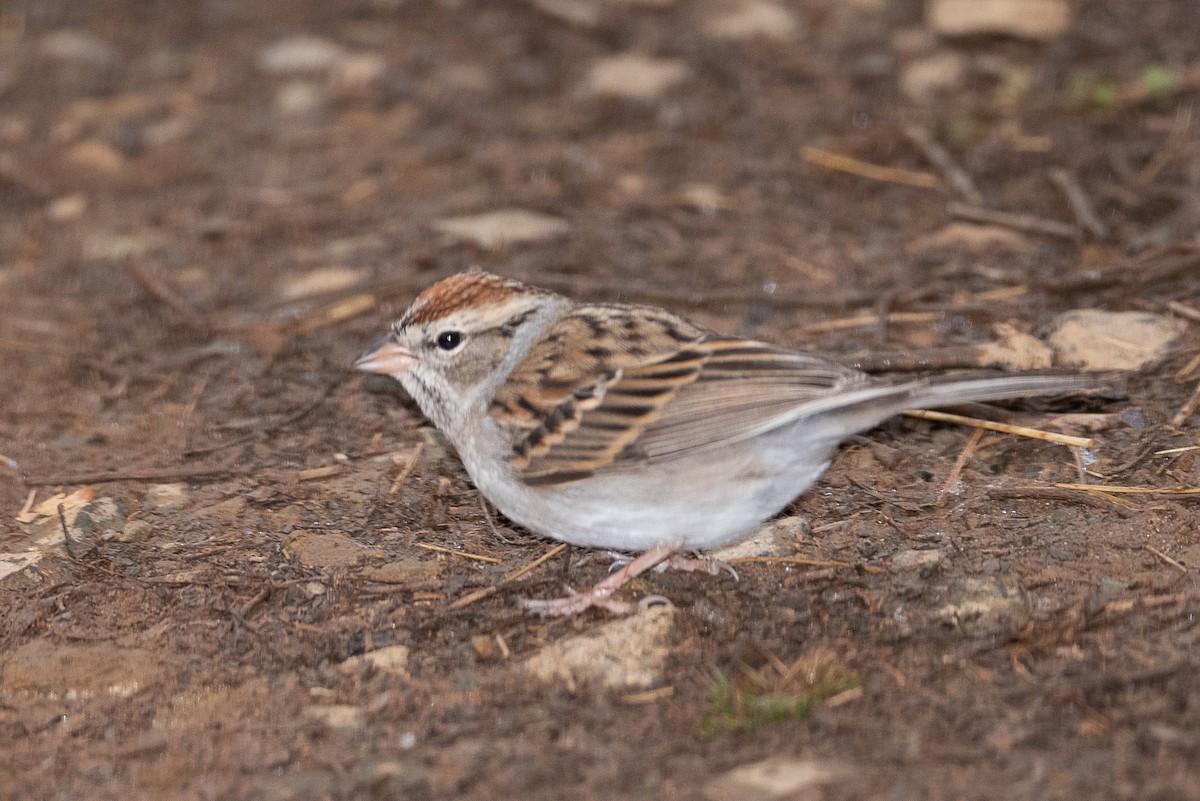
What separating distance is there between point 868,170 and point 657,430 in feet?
11.5

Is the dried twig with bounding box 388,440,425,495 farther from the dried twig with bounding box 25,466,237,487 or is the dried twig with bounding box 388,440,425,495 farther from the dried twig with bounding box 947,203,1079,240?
the dried twig with bounding box 947,203,1079,240

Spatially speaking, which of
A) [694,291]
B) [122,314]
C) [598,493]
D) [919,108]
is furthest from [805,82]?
[598,493]

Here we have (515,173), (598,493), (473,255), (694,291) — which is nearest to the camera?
(598,493)

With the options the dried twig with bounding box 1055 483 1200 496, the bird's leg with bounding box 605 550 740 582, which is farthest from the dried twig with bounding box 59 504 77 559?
the dried twig with bounding box 1055 483 1200 496

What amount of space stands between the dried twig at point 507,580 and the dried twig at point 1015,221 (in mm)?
3000

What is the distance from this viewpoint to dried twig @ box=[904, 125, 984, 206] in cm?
674

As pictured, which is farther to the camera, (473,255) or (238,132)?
(238,132)

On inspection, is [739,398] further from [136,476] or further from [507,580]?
[136,476]

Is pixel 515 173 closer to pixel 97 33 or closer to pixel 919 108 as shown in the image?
pixel 919 108

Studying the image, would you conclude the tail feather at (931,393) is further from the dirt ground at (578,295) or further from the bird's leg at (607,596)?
the bird's leg at (607,596)

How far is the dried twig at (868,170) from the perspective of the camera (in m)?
6.99

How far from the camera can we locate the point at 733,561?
14.3 feet

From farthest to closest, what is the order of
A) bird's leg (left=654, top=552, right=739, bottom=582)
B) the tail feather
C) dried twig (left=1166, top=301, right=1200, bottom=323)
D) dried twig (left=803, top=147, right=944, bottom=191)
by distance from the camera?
dried twig (left=803, top=147, right=944, bottom=191) < dried twig (left=1166, top=301, right=1200, bottom=323) < bird's leg (left=654, top=552, right=739, bottom=582) < the tail feather

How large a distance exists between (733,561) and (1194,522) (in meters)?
1.43
